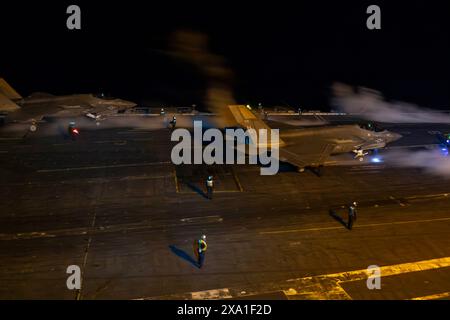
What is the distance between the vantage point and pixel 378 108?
191ft

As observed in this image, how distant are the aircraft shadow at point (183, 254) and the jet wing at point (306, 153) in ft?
45.7

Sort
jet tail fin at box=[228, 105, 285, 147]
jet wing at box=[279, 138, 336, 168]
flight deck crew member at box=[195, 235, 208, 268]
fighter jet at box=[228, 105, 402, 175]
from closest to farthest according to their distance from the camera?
flight deck crew member at box=[195, 235, 208, 268], jet wing at box=[279, 138, 336, 168], fighter jet at box=[228, 105, 402, 175], jet tail fin at box=[228, 105, 285, 147]

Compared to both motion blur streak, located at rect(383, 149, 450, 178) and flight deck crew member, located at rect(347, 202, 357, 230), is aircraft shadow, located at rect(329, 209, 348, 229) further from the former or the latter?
motion blur streak, located at rect(383, 149, 450, 178)

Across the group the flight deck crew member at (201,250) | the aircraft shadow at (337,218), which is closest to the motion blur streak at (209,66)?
the aircraft shadow at (337,218)

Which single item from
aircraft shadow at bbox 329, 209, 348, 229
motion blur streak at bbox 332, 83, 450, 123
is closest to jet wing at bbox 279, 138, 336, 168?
aircraft shadow at bbox 329, 209, 348, 229

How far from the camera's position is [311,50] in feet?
313

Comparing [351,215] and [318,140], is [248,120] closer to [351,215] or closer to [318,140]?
[318,140]

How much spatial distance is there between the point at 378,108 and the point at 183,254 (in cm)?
4443

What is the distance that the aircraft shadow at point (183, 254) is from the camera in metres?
20.6

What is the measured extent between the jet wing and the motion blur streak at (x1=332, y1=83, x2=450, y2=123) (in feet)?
65.2

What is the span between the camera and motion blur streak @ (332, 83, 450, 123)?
5244 centimetres

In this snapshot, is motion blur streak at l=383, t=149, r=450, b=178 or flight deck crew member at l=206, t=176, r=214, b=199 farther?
motion blur streak at l=383, t=149, r=450, b=178

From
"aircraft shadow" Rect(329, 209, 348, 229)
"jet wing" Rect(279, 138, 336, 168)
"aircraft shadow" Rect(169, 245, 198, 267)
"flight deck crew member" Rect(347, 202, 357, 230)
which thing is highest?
"jet wing" Rect(279, 138, 336, 168)

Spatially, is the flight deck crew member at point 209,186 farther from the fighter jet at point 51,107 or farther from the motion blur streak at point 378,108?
the motion blur streak at point 378,108
